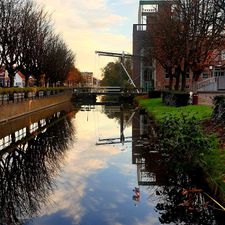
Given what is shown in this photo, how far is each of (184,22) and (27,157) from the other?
26.3m

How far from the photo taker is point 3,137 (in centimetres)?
2269

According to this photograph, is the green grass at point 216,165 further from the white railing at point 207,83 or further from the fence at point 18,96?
the white railing at point 207,83

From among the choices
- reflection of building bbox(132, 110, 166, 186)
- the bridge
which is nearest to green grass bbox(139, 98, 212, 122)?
reflection of building bbox(132, 110, 166, 186)

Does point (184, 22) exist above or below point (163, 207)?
above

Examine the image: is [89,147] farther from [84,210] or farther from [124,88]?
[124,88]

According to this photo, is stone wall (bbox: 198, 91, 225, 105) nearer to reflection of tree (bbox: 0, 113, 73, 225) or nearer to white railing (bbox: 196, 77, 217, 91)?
white railing (bbox: 196, 77, 217, 91)

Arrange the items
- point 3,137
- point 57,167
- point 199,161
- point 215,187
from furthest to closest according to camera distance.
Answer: point 3,137
point 57,167
point 199,161
point 215,187

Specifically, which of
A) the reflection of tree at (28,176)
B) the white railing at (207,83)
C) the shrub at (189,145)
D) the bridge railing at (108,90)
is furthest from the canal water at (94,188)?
the bridge railing at (108,90)

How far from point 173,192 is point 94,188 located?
2246 mm

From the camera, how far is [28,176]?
44.9ft

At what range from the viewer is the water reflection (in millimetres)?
9559

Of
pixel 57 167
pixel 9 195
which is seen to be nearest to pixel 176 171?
pixel 57 167

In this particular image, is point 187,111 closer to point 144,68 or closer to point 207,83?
point 207,83

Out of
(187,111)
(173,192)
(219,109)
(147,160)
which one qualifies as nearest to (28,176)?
(173,192)
